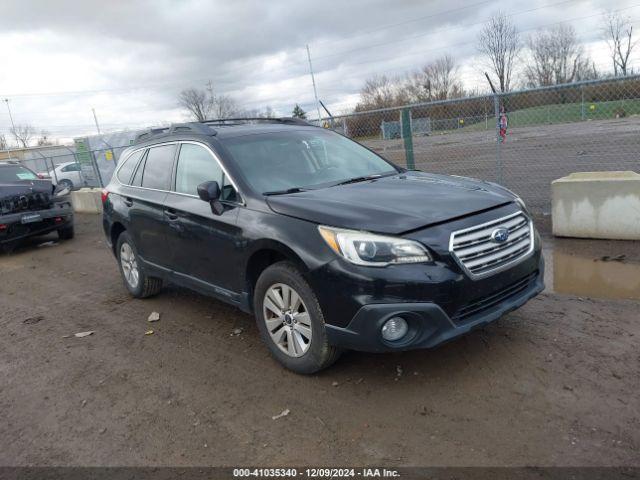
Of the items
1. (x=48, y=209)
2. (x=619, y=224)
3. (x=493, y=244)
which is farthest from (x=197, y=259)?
(x=48, y=209)

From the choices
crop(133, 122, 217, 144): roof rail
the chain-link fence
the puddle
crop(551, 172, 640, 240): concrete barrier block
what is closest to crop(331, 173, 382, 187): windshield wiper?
crop(133, 122, 217, 144): roof rail

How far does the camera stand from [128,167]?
5.86 meters

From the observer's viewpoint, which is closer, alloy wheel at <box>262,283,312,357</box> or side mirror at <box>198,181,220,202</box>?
alloy wheel at <box>262,283,312,357</box>

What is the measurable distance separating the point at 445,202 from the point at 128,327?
342 cm

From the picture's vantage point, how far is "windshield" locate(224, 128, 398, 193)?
414 centimetres

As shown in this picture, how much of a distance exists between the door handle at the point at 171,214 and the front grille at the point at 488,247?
260 centimetres

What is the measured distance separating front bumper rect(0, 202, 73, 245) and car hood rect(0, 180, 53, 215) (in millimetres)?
112

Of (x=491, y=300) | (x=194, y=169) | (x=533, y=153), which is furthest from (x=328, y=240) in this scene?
(x=533, y=153)

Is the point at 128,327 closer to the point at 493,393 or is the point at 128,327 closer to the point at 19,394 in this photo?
the point at 19,394

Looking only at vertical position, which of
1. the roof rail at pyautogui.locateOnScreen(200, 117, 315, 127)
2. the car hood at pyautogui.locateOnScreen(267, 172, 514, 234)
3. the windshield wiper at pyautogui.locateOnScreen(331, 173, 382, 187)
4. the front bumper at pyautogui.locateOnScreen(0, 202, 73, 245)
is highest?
the roof rail at pyautogui.locateOnScreen(200, 117, 315, 127)

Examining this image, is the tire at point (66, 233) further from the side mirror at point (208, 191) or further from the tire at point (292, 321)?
the tire at point (292, 321)

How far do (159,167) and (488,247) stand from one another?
11.0 ft

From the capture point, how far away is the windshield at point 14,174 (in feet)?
31.6

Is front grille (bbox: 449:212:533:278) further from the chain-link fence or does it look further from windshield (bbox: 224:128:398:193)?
the chain-link fence
